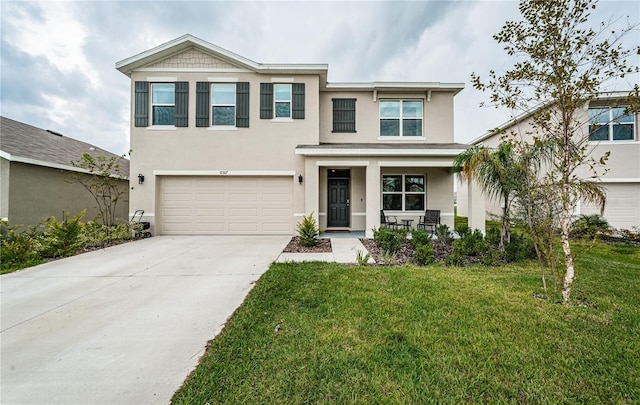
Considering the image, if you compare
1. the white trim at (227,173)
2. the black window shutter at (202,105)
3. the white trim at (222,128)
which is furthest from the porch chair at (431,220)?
the black window shutter at (202,105)

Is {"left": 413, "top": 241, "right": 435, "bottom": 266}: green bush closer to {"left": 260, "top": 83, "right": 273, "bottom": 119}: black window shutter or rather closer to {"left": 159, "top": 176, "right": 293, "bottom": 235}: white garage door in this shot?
{"left": 159, "top": 176, "right": 293, "bottom": 235}: white garage door

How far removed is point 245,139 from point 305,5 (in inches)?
312

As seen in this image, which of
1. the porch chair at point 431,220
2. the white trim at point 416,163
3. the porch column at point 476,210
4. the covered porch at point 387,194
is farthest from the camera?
the covered porch at point 387,194

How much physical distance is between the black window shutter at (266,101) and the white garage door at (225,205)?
2520 millimetres

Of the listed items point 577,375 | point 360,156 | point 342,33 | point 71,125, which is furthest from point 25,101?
point 577,375

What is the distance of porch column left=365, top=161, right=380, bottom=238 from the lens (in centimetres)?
914

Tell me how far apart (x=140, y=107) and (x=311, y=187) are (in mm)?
7458

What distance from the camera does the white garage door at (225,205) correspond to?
1001cm

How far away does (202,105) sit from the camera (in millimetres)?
9953

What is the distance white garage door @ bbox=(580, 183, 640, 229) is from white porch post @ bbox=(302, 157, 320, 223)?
11.3 metres

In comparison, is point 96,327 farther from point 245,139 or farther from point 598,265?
point 598,265

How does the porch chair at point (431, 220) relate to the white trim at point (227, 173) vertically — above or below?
below

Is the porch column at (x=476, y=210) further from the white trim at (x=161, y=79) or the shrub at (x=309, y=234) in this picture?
the white trim at (x=161, y=79)

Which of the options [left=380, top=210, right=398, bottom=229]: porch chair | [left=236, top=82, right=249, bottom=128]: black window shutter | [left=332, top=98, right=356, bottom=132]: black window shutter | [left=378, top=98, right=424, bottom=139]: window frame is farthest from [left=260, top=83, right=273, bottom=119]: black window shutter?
[left=380, top=210, right=398, bottom=229]: porch chair
